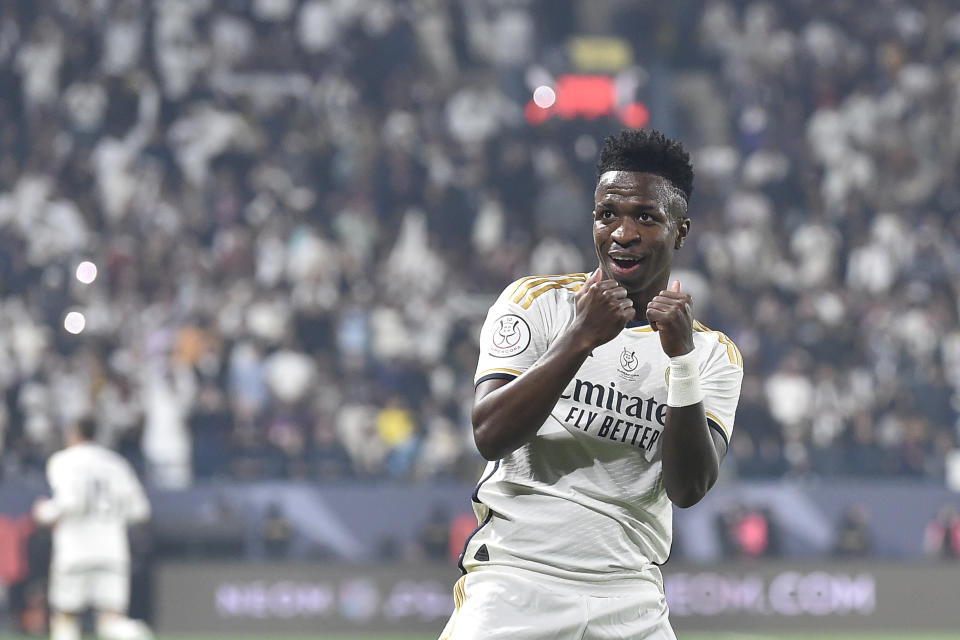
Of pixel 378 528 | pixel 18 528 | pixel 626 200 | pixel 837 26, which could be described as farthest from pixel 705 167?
pixel 626 200

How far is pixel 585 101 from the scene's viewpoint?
18906mm

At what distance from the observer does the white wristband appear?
375cm

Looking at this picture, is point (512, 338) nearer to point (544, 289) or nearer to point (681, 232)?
point (544, 289)

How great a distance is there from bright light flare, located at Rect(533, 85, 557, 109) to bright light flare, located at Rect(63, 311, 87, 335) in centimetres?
676

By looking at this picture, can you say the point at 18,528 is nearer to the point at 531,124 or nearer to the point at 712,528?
the point at 712,528

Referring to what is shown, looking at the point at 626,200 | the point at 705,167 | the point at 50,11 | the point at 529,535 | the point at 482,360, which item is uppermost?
the point at 50,11

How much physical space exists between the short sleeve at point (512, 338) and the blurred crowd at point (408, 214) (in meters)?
10.5

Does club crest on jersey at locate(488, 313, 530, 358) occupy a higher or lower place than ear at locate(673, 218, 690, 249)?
lower

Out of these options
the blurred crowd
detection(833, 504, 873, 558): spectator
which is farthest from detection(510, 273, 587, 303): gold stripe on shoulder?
detection(833, 504, 873, 558): spectator

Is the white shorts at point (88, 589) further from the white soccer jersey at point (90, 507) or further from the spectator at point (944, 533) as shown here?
the spectator at point (944, 533)

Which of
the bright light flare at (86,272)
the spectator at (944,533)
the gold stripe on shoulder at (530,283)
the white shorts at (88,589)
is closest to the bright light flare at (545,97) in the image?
the bright light flare at (86,272)

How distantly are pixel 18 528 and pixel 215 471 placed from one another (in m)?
1.80

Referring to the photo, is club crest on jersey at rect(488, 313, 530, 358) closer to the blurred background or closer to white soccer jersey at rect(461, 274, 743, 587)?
white soccer jersey at rect(461, 274, 743, 587)

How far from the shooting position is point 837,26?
2234 cm
